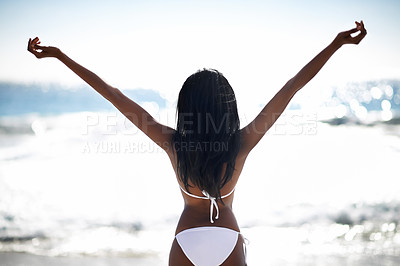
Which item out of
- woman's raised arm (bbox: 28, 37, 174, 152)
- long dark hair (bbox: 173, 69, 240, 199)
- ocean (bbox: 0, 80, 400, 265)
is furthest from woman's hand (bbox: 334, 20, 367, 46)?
ocean (bbox: 0, 80, 400, 265)

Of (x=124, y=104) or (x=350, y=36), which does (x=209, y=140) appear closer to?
(x=124, y=104)

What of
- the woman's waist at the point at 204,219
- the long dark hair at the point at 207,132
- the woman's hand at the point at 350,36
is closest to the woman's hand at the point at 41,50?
the long dark hair at the point at 207,132

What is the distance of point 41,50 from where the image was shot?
78.1 inches

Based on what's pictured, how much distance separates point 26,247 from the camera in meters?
4.75

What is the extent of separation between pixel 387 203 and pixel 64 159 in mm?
6455

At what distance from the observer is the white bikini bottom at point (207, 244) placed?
187 centimetres

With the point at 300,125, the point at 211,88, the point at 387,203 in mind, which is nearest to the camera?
the point at 211,88

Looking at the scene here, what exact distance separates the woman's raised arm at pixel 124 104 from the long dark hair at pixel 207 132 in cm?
7

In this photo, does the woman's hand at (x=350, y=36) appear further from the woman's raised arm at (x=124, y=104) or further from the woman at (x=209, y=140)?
the woman's raised arm at (x=124, y=104)

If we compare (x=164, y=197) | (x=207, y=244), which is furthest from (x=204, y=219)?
(x=164, y=197)

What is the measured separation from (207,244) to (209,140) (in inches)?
18.8

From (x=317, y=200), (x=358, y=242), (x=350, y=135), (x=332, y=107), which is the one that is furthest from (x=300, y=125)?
(x=358, y=242)

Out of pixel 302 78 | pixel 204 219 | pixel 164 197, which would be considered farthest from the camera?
pixel 164 197

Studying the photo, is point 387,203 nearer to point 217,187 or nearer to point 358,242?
point 358,242
